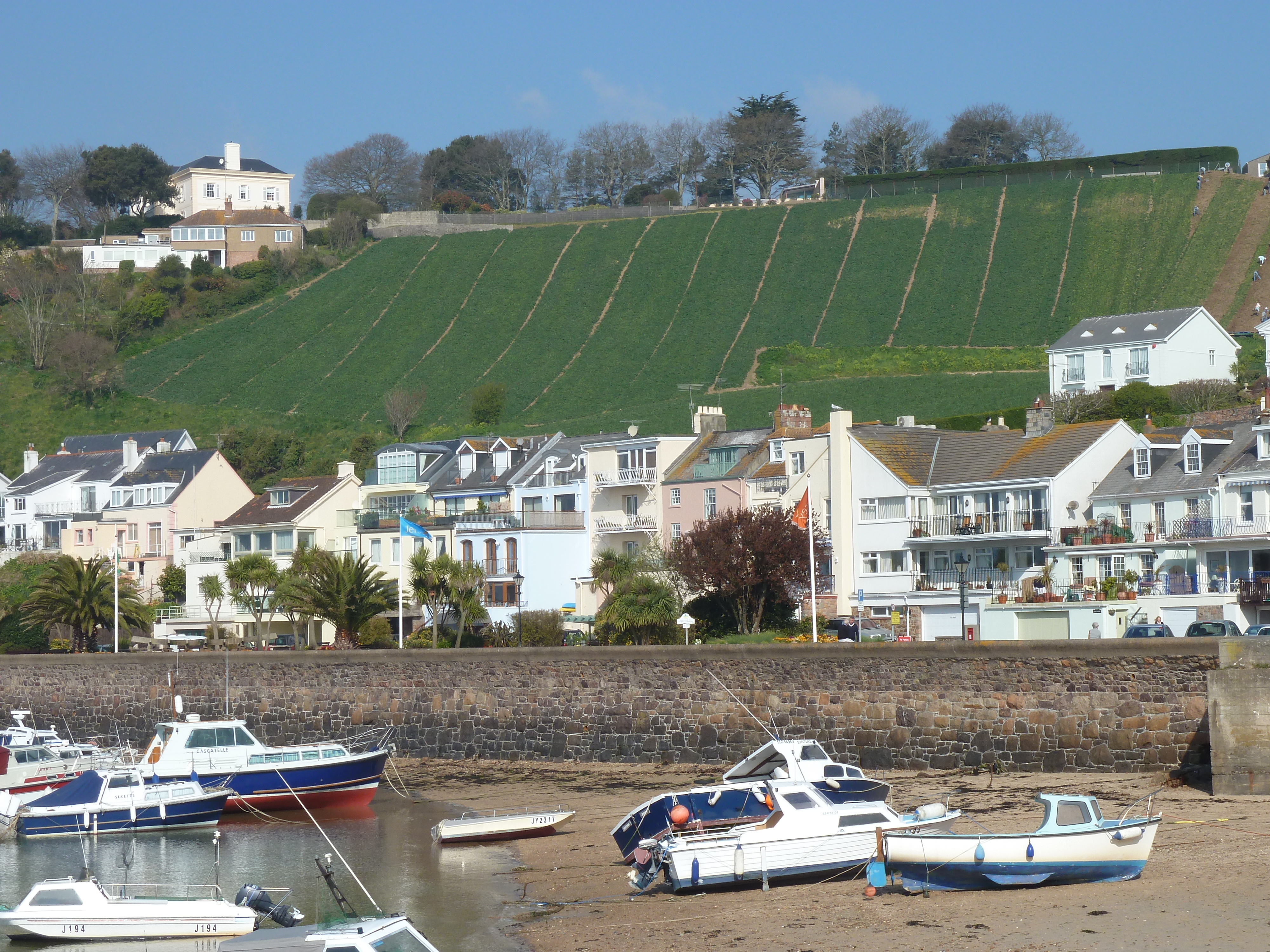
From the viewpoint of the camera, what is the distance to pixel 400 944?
1780 cm

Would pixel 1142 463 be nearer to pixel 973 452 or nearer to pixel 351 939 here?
pixel 973 452

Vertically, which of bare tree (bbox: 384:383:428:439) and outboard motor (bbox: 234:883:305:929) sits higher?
bare tree (bbox: 384:383:428:439)

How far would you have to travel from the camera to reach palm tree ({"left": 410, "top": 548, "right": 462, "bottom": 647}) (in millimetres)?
55406

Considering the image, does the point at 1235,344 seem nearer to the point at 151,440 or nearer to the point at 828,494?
the point at 828,494

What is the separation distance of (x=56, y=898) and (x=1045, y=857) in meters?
16.3

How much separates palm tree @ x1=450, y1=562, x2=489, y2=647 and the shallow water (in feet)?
53.5

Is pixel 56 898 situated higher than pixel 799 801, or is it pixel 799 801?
pixel 799 801

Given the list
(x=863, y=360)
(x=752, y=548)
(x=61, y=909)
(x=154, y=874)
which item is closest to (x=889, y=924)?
(x=61, y=909)

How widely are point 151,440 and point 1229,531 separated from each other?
70.3m

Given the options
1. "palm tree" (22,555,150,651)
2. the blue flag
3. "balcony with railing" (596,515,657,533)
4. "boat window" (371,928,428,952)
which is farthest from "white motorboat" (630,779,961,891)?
"palm tree" (22,555,150,651)

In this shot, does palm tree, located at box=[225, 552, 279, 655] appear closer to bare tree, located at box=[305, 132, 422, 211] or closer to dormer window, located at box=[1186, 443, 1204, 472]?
dormer window, located at box=[1186, 443, 1204, 472]

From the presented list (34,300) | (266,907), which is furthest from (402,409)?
(266,907)

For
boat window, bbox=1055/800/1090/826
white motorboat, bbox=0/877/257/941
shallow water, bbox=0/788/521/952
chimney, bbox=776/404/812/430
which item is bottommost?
shallow water, bbox=0/788/521/952

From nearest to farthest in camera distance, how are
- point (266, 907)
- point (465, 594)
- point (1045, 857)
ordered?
point (1045, 857) → point (266, 907) → point (465, 594)
